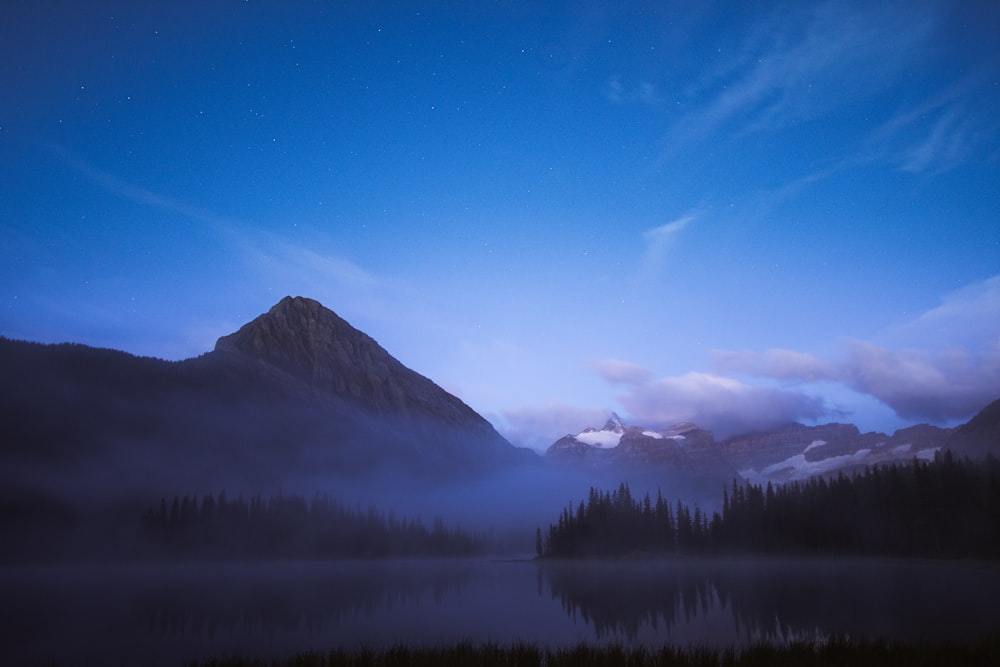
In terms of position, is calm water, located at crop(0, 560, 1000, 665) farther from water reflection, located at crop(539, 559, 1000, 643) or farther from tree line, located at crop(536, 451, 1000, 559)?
tree line, located at crop(536, 451, 1000, 559)

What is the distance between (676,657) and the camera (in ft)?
94.9

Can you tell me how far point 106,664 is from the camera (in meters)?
31.7

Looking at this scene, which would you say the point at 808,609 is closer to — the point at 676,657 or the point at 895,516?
the point at 676,657

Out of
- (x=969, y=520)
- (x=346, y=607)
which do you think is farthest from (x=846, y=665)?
(x=969, y=520)

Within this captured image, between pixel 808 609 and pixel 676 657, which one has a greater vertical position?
pixel 676 657

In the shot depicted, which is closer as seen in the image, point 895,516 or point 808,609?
point 808,609

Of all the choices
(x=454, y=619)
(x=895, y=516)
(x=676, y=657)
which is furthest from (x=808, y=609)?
(x=895, y=516)

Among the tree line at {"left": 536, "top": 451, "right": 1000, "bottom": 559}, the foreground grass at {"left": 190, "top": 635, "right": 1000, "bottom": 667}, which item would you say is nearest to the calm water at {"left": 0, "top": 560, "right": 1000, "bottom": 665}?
the foreground grass at {"left": 190, "top": 635, "right": 1000, "bottom": 667}

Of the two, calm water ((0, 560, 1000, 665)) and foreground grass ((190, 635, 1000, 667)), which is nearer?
foreground grass ((190, 635, 1000, 667))

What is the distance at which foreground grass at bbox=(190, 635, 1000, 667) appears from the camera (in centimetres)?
2812

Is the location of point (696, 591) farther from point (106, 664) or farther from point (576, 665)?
point (106, 664)

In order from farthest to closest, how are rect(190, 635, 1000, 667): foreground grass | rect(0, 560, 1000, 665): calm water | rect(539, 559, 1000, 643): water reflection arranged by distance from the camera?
rect(539, 559, 1000, 643): water reflection → rect(0, 560, 1000, 665): calm water → rect(190, 635, 1000, 667): foreground grass

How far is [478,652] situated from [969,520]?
15002cm

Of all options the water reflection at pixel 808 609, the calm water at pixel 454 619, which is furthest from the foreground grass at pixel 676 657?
the water reflection at pixel 808 609
